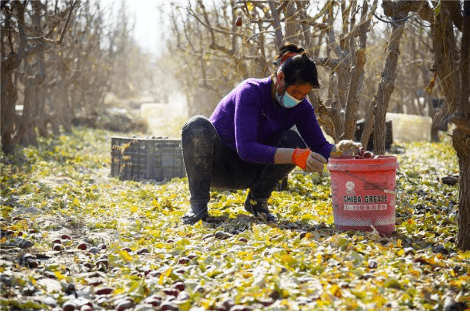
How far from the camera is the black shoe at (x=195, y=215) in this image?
4918 millimetres

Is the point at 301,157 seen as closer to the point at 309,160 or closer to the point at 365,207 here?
the point at 309,160

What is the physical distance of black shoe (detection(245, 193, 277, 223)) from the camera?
503cm

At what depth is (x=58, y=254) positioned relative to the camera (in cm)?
399

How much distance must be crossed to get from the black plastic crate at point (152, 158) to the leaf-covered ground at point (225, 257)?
226 cm

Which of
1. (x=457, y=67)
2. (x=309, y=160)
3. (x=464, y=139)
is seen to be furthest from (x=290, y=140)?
(x=457, y=67)

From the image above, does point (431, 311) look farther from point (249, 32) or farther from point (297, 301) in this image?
point (249, 32)

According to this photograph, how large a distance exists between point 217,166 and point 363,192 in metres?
1.46

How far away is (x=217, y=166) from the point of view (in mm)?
5062

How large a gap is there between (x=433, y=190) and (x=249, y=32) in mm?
3935

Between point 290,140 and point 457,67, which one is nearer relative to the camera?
point 457,67

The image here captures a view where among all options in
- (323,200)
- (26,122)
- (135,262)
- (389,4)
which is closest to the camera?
(135,262)

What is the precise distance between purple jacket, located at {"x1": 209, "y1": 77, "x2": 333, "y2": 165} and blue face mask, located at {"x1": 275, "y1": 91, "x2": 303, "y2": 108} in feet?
0.44

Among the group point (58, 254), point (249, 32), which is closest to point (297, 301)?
point (58, 254)

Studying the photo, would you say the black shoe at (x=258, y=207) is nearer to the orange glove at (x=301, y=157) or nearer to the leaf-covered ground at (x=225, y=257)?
the leaf-covered ground at (x=225, y=257)
